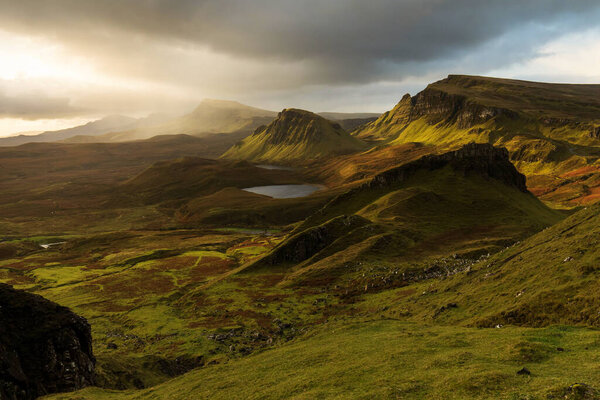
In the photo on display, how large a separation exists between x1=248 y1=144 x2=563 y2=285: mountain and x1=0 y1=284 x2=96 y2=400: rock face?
152 ft

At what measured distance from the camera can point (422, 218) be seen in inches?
3984

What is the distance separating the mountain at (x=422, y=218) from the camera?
80.8 metres

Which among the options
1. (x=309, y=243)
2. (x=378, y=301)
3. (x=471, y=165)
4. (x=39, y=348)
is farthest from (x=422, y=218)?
(x=39, y=348)

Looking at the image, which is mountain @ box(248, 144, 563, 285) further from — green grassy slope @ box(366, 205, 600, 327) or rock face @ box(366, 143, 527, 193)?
green grassy slope @ box(366, 205, 600, 327)

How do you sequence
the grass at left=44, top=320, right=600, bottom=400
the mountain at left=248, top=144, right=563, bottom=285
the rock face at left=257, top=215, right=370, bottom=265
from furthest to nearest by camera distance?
the rock face at left=257, top=215, right=370, bottom=265
the mountain at left=248, top=144, right=563, bottom=285
the grass at left=44, top=320, right=600, bottom=400

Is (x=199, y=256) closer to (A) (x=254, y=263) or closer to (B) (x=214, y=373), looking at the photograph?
(A) (x=254, y=263)

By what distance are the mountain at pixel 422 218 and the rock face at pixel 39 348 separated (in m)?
46.2

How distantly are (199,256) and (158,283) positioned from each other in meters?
34.2

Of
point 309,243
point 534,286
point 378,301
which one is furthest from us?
point 309,243

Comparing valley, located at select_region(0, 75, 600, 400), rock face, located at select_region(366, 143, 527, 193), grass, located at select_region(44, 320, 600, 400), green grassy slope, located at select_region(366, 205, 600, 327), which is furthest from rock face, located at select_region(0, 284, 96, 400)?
rock face, located at select_region(366, 143, 527, 193)

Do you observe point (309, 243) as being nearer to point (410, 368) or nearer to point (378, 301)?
point (378, 301)

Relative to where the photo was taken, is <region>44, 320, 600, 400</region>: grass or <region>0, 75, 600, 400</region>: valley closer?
<region>44, 320, 600, 400</region>: grass

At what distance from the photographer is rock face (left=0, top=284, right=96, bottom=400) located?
103 ft

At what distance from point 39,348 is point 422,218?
300ft
